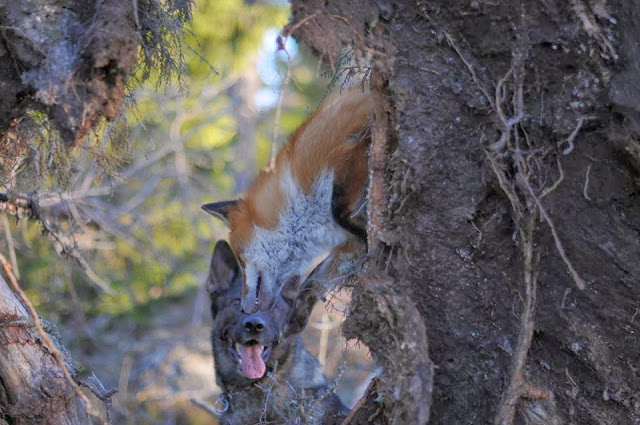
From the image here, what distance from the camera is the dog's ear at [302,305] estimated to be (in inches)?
151

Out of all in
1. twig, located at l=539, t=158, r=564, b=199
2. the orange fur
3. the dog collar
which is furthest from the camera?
the dog collar

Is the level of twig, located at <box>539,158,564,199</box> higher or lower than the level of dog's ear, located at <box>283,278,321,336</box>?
higher

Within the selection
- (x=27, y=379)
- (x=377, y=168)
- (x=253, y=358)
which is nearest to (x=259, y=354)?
(x=253, y=358)

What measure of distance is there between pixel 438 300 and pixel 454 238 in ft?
0.90

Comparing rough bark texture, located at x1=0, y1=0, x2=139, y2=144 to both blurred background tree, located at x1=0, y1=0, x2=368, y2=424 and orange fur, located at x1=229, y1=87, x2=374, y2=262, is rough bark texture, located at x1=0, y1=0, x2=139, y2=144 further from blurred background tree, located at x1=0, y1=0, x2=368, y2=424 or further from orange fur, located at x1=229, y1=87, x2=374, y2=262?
blurred background tree, located at x1=0, y1=0, x2=368, y2=424

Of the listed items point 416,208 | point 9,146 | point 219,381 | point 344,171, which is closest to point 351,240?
point 344,171

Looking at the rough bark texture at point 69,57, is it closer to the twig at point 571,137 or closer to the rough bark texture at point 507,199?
the rough bark texture at point 507,199

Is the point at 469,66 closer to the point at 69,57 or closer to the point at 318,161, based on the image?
the point at 318,161

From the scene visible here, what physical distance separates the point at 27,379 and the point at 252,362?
4.96ft

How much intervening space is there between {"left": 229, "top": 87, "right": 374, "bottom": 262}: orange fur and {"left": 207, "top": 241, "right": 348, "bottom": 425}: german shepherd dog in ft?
1.39

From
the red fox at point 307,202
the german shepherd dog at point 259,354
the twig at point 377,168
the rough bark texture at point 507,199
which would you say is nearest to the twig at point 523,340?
the rough bark texture at point 507,199

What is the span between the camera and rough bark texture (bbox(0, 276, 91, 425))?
120 inches

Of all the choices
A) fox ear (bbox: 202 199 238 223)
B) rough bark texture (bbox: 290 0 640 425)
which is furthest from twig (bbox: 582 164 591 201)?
Result: fox ear (bbox: 202 199 238 223)

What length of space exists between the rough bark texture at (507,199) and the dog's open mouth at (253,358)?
1289mm
